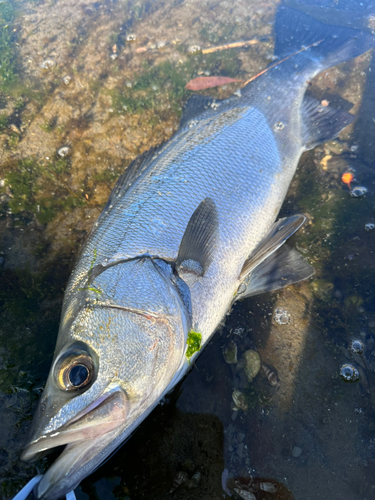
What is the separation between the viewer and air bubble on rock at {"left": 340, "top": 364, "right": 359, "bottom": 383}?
2.29 metres

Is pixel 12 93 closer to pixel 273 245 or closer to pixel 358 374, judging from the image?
pixel 273 245

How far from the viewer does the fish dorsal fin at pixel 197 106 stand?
11.2 ft

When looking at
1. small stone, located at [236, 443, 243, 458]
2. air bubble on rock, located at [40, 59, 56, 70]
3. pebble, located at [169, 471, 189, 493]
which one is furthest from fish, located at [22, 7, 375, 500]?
air bubble on rock, located at [40, 59, 56, 70]

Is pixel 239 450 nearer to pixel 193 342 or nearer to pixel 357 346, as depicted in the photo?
pixel 193 342

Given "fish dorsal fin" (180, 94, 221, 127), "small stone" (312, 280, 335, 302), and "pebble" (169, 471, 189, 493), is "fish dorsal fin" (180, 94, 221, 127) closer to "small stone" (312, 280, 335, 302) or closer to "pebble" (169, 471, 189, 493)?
"small stone" (312, 280, 335, 302)

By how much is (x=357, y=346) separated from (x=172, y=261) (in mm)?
1852

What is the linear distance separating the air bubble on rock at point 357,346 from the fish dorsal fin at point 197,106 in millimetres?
3041

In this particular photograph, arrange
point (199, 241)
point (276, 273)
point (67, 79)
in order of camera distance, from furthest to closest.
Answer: point (67, 79) → point (276, 273) → point (199, 241)

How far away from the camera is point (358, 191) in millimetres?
3178

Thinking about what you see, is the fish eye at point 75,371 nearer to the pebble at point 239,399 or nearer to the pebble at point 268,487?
the pebble at point 239,399

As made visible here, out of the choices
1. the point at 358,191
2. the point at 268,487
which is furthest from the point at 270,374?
the point at 358,191

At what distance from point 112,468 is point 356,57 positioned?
6.19 meters

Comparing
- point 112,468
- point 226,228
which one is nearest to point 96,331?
point 112,468

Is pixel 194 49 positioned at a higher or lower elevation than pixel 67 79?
lower
